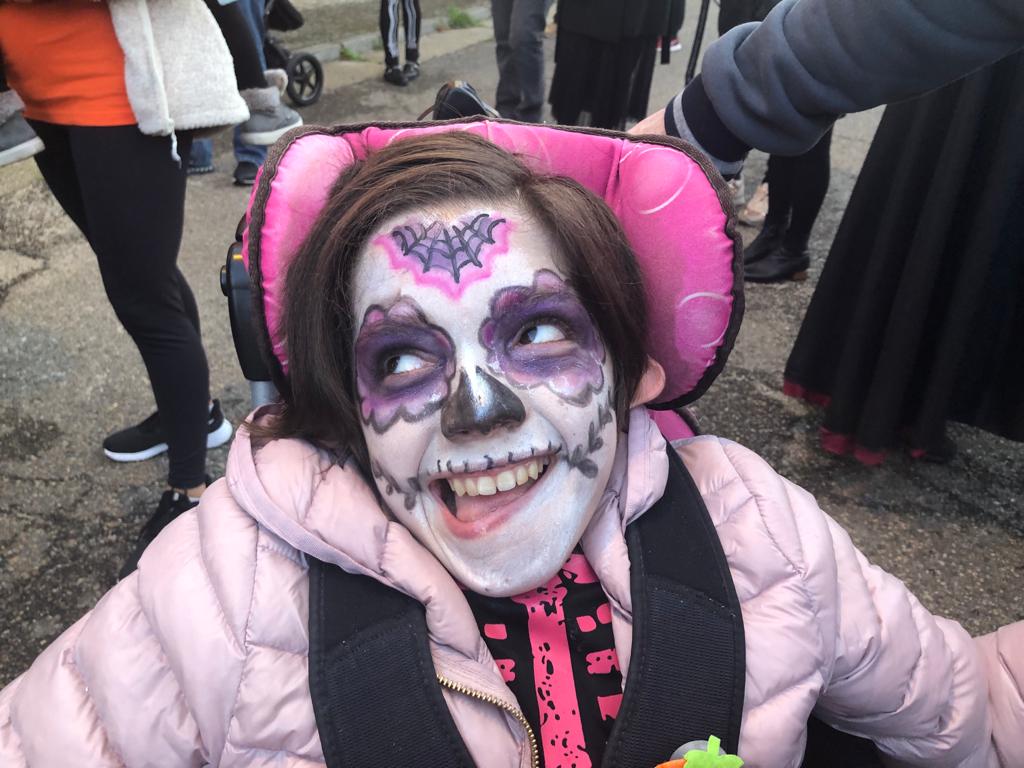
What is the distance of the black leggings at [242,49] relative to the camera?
262 cm

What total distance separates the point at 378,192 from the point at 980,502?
2.13 metres

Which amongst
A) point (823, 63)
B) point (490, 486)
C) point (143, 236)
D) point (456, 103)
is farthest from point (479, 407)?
point (143, 236)

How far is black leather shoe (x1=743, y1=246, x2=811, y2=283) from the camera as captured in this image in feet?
11.7

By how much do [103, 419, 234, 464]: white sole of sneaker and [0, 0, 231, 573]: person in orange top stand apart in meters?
0.46

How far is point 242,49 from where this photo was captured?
2715mm

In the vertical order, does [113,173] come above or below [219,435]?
above

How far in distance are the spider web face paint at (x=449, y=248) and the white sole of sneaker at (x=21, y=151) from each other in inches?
35.4

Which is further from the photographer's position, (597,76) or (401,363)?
(597,76)

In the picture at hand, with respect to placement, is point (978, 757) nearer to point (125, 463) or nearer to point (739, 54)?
point (739, 54)

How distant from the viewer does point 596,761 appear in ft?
3.67

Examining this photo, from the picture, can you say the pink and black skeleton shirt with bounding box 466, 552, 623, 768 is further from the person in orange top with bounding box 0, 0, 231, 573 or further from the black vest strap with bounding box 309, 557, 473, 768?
the person in orange top with bounding box 0, 0, 231, 573

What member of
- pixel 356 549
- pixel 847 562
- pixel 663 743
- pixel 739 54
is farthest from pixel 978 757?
pixel 739 54

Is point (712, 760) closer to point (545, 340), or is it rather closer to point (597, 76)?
point (545, 340)

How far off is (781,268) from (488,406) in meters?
2.81
